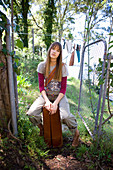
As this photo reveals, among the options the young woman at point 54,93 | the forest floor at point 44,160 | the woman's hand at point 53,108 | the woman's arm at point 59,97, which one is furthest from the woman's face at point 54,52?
the forest floor at point 44,160

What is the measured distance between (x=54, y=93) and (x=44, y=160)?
875 millimetres

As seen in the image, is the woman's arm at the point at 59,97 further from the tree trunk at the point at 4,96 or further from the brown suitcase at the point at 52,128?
the tree trunk at the point at 4,96

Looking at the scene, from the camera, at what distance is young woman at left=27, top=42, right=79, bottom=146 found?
1732 millimetres

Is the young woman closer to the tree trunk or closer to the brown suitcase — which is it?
the brown suitcase

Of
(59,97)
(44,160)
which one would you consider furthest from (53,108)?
(44,160)

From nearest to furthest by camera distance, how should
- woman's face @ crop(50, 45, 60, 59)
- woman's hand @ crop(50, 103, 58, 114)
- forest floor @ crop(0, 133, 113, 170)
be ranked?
forest floor @ crop(0, 133, 113, 170) → woman's hand @ crop(50, 103, 58, 114) → woman's face @ crop(50, 45, 60, 59)

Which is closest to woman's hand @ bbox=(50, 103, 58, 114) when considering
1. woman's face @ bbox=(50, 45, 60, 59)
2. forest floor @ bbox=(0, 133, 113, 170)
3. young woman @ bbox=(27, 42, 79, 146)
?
young woman @ bbox=(27, 42, 79, 146)

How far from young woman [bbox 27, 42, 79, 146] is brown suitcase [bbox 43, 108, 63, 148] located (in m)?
0.07

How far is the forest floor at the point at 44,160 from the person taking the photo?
1.28 metres

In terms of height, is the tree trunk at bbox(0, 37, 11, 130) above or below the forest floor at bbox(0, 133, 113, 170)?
above

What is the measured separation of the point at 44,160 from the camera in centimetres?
152

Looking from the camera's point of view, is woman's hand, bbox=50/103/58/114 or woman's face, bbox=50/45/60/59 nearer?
woman's hand, bbox=50/103/58/114

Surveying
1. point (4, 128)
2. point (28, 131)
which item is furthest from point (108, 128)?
point (4, 128)

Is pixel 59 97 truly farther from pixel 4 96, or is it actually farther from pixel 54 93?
pixel 4 96
